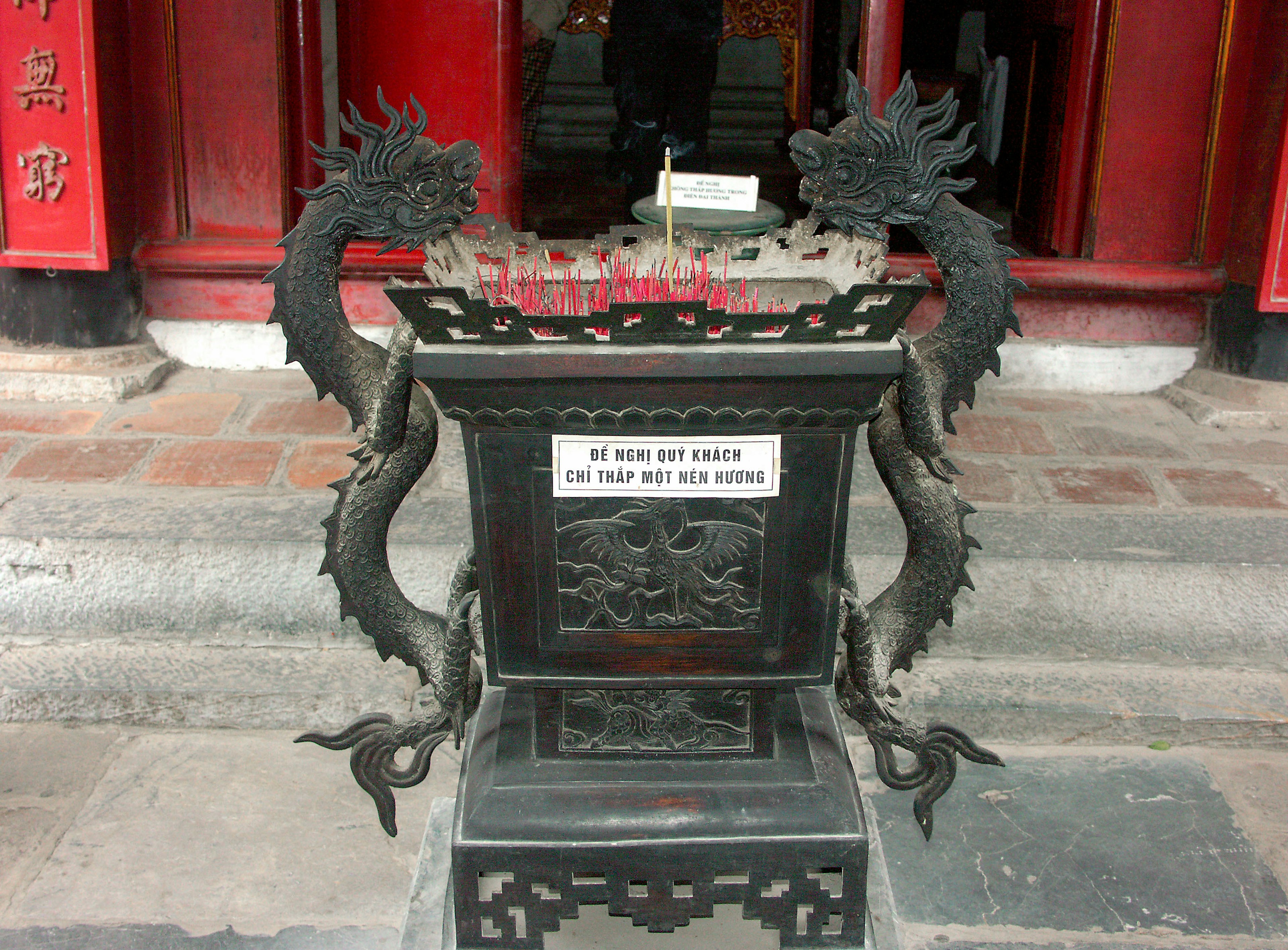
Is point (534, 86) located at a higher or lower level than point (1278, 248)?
higher

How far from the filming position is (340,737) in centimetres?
148

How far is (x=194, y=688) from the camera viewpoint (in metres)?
2.20

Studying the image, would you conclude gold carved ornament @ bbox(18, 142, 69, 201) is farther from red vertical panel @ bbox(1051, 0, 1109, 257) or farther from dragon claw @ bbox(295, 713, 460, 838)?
red vertical panel @ bbox(1051, 0, 1109, 257)

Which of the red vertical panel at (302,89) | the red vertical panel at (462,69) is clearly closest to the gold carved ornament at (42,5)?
the red vertical panel at (302,89)

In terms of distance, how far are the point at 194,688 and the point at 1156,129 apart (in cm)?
293

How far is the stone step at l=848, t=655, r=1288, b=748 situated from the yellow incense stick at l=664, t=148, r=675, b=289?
1079mm

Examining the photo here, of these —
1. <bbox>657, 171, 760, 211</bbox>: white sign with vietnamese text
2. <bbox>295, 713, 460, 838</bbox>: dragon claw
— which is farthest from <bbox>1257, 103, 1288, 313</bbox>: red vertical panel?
<bbox>295, 713, 460, 838</bbox>: dragon claw

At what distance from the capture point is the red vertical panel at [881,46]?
288 cm

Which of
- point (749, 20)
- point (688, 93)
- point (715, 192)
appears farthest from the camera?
point (749, 20)

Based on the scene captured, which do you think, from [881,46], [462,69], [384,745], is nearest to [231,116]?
[462,69]

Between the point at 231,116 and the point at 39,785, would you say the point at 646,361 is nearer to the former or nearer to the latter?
the point at 39,785

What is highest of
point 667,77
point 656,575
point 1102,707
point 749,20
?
point 749,20

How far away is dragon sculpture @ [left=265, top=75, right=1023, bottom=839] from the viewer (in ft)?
4.08

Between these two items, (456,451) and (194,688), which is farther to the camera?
(456,451)
